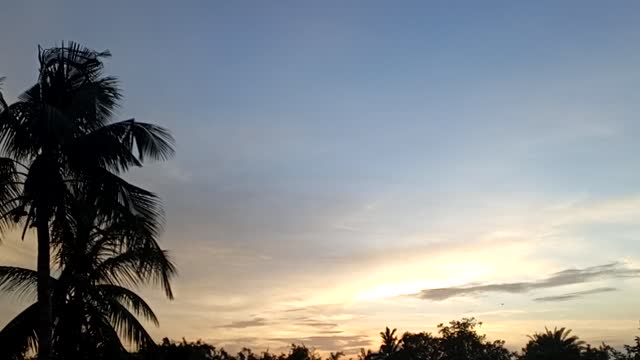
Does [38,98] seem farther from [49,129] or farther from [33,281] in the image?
[33,281]

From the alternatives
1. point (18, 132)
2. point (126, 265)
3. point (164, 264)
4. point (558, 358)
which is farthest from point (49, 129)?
point (558, 358)

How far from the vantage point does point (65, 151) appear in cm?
1725

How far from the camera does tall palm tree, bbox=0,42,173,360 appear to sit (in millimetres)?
16500

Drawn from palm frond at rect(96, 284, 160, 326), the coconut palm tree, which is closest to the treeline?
the coconut palm tree

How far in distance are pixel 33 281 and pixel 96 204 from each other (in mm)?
2868

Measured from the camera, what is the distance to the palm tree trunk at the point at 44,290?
16.4m

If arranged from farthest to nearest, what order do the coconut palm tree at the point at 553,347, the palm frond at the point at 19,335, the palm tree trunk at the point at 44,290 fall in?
the coconut palm tree at the point at 553,347 < the palm frond at the point at 19,335 < the palm tree trunk at the point at 44,290

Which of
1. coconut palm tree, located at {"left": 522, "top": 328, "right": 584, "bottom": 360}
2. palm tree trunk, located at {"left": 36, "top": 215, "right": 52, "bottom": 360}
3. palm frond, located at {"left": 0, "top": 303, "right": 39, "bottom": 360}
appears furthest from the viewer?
coconut palm tree, located at {"left": 522, "top": 328, "right": 584, "bottom": 360}

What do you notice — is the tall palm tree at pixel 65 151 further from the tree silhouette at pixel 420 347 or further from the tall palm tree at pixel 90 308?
the tree silhouette at pixel 420 347

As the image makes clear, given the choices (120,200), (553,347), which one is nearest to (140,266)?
(120,200)

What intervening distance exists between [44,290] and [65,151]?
11.3 ft

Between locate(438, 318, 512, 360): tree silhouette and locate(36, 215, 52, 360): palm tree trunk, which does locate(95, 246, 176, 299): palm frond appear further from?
locate(438, 318, 512, 360): tree silhouette

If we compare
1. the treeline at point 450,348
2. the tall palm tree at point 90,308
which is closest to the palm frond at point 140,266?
the tall palm tree at point 90,308

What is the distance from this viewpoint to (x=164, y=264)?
59.6ft
